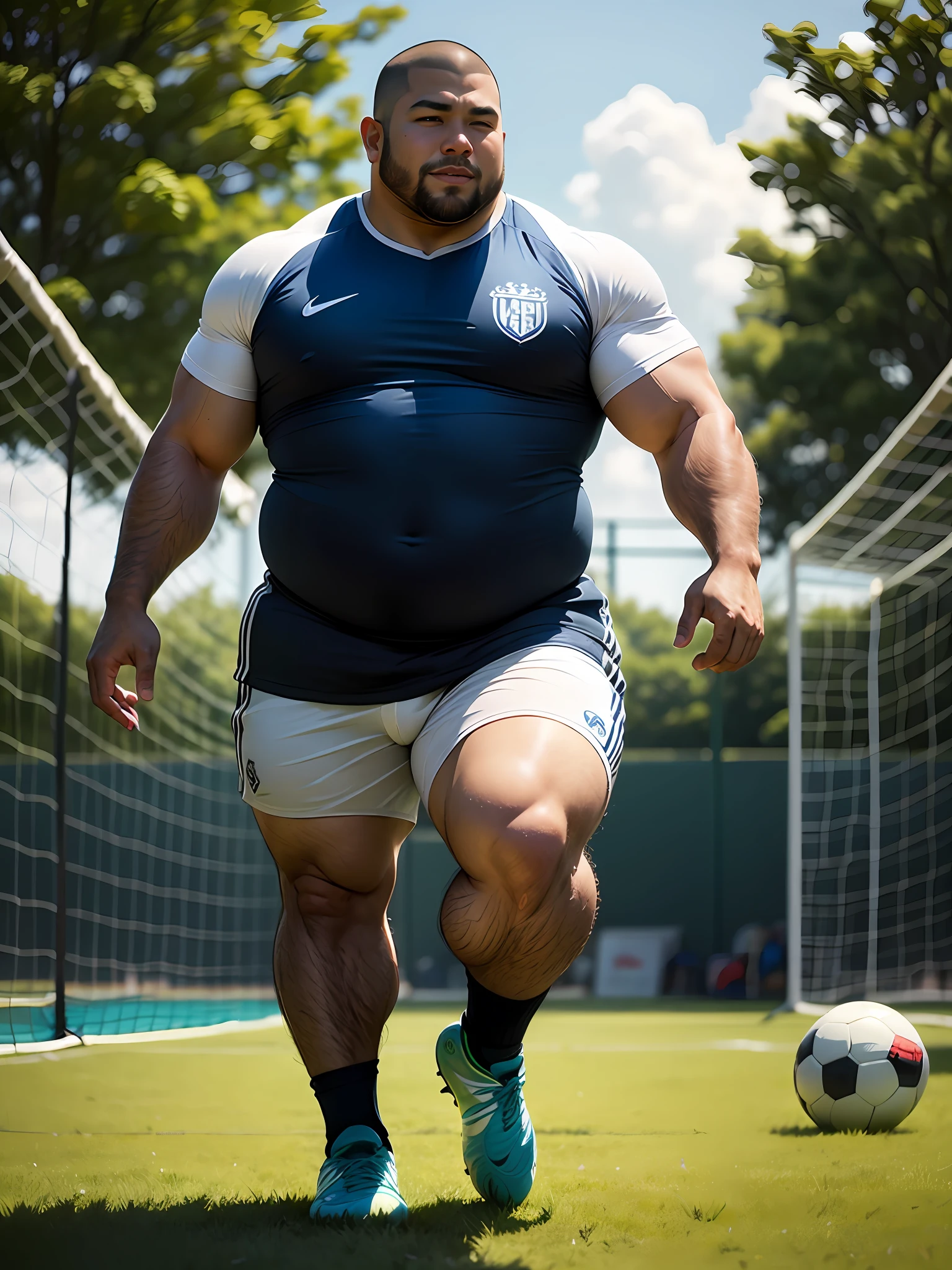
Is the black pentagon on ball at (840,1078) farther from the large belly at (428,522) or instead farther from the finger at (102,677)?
Answer: the finger at (102,677)

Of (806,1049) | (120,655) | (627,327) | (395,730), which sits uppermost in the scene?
(627,327)

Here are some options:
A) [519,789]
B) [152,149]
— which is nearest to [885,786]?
[152,149]

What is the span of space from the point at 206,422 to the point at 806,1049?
2.18 m

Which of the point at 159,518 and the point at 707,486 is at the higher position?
the point at 707,486

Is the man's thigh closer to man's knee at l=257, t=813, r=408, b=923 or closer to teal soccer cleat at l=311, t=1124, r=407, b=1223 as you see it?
man's knee at l=257, t=813, r=408, b=923

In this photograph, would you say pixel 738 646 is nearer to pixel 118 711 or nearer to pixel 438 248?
pixel 438 248

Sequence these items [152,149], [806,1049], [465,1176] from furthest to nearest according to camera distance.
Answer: [152,149], [806,1049], [465,1176]

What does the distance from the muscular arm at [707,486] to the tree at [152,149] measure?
23.5 ft

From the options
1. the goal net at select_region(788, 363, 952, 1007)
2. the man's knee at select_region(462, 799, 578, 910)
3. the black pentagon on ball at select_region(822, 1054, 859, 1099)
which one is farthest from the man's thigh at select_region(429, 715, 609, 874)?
the goal net at select_region(788, 363, 952, 1007)

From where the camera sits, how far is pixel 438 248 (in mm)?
2275

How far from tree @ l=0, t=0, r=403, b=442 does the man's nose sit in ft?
22.8

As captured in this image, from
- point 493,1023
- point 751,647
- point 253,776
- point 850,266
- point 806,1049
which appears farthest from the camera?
point 850,266

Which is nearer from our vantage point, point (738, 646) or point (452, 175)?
point (738, 646)

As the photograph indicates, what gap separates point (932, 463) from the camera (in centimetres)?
963
